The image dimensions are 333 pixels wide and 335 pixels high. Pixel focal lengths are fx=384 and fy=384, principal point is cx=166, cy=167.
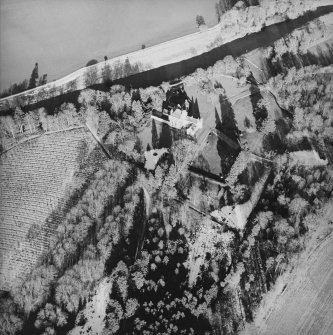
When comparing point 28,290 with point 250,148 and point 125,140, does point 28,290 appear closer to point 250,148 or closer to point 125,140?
point 125,140

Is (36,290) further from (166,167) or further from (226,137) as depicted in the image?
(226,137)

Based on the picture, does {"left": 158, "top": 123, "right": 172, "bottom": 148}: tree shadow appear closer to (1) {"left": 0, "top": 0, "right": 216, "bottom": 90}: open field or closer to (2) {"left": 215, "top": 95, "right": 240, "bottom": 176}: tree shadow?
(2) {"left": 215, "top": 95, "right": 240, "bottom": 176}: tree shadow

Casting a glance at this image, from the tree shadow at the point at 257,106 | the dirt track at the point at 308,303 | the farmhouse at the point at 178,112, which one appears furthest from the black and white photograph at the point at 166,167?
the tree shadow at the point at 257,106

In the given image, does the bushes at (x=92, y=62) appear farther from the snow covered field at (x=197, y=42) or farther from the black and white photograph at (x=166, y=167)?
the snow covered field at (x=197, y=42)

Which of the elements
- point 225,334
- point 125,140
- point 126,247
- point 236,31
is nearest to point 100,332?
point 126,247

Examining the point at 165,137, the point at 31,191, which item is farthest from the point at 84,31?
the point at 31,191

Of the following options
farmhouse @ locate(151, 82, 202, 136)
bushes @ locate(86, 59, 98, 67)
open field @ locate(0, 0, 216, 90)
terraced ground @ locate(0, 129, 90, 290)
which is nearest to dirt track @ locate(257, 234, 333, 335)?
farmhouse @ locate(151, 82, 202, 136)
